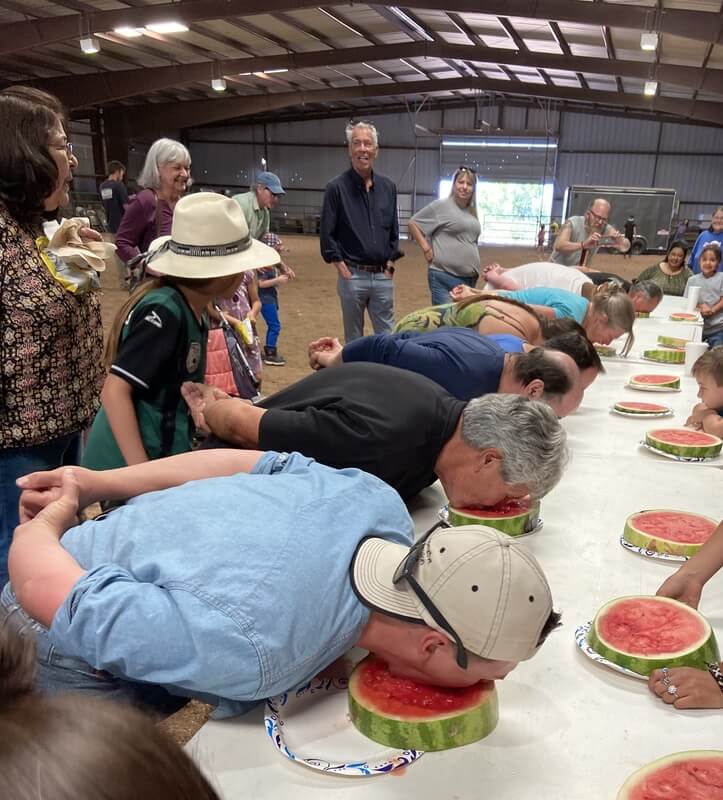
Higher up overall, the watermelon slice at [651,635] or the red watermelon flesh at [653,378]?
the watermelon slice at [651,635]

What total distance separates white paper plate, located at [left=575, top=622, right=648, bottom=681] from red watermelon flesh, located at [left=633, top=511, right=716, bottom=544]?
22.6 inches

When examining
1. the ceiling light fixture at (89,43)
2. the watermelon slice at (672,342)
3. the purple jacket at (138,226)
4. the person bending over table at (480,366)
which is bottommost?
the watermelon slice at (672,342)

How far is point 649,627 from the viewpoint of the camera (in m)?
1.67

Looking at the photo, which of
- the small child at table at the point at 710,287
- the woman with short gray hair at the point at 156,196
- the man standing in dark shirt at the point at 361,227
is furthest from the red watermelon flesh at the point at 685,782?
the small child at table at the point at 710,287

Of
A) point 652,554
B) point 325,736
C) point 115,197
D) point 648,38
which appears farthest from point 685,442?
point 648,38

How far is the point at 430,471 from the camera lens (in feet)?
7.42

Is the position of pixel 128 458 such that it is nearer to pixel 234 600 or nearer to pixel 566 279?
pixel 234 600

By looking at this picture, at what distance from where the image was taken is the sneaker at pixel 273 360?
7.30 metres

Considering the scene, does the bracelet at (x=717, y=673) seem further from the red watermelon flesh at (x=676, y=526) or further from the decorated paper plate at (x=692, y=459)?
the decorated paper plate at (x=692, y=459)

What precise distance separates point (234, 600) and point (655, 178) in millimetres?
28426

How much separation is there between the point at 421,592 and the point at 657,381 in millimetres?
3465

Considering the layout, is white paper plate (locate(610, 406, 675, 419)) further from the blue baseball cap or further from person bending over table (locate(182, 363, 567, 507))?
the blue baseball cap

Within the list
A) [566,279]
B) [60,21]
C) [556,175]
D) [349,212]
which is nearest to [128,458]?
[349,212]

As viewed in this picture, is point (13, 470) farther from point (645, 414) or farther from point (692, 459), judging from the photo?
point (645, 414)
